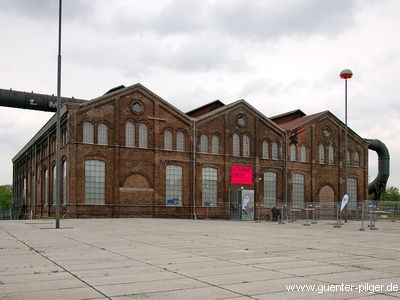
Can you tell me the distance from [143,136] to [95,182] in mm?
5997

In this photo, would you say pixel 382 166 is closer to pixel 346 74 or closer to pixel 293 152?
pixel 293 152

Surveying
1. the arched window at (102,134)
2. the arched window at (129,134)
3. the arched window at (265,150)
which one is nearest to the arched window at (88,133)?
the arched window at (102,134)

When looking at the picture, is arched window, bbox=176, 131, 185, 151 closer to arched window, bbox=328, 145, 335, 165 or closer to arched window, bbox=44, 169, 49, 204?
arched window, bbox=44, 169, 49, 204

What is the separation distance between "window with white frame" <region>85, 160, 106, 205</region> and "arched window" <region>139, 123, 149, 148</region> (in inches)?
158

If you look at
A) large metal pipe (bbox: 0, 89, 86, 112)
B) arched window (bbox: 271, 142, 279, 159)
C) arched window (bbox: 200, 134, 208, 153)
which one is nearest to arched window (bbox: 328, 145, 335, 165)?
arched window (bbox: 271, 142, 279, 159)

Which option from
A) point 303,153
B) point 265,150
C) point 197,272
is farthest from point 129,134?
point 197,272

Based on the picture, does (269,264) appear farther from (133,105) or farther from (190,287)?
(133,105)

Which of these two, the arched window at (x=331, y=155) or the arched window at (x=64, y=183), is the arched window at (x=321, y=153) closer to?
the arched window at (x=331, y=155)

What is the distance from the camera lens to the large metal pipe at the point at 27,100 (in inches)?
1690

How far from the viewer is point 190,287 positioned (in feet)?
24.2

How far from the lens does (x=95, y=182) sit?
38312 millimetres

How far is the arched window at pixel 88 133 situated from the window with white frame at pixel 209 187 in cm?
1138

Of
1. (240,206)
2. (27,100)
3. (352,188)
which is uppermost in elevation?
(27,100)

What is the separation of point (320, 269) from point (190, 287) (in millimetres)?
3249
